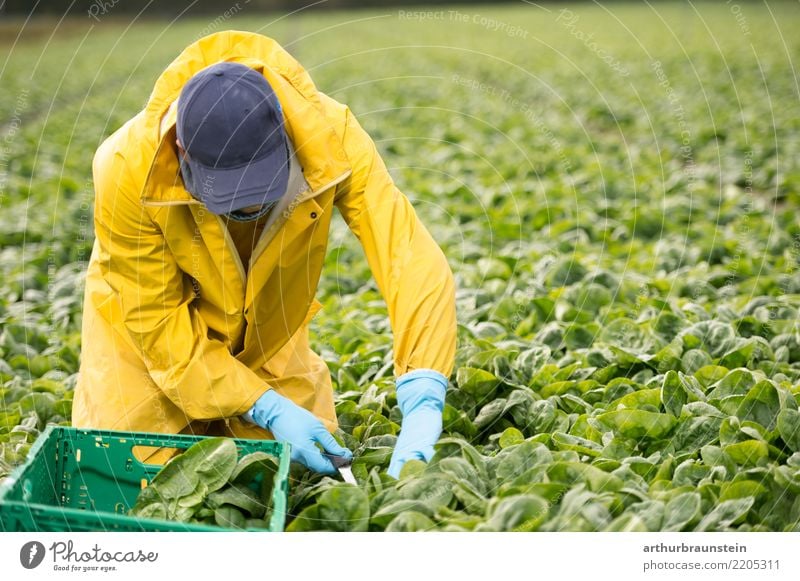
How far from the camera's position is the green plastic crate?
2518 mm

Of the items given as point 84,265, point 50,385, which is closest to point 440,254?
point 50,385

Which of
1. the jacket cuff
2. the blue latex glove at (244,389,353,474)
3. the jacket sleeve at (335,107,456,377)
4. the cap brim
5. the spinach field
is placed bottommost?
the spinach field

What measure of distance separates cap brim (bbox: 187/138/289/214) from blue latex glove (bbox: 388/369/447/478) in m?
0.75

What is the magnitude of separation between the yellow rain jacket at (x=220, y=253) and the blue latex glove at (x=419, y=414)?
0.05m

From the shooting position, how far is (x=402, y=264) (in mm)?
3090

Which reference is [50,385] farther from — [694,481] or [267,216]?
[694,481]

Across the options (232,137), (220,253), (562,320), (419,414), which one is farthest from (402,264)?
(562,320)

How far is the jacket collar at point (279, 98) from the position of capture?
2.89 meters

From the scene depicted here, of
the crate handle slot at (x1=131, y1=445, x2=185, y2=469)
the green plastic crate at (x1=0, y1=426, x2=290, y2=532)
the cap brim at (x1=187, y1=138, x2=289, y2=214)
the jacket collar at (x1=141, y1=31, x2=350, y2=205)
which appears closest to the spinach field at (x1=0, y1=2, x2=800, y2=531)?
the green plastic crate at (x1=0, y1=426, x2=290, y2=532)

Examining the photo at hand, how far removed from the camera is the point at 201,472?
2783 mm
